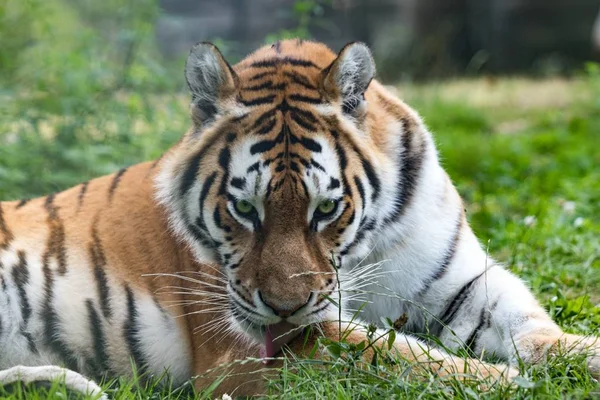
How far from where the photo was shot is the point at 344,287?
3.18m

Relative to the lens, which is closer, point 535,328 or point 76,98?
point 535,328

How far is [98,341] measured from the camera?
3631mm

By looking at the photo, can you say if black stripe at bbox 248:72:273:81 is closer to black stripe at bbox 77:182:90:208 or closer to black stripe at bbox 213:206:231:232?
black stripe at bbox 213:206:231:232

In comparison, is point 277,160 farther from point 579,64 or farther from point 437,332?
point 579,64

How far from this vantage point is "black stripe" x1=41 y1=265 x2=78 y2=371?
3.61 metres

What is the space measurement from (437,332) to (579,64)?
33.6 feet

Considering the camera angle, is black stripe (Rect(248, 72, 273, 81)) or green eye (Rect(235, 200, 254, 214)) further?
black stripe (Rect(248, 72, 273, 81))

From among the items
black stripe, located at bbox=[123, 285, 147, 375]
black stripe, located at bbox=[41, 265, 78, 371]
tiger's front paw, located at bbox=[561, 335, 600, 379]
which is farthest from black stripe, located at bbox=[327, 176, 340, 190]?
black stripe, located at bbox=[41, 265, 78, 371]

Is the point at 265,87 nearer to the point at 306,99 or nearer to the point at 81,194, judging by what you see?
the point at 306,99

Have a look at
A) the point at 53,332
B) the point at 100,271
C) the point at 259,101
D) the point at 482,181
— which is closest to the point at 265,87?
the point at 259,101

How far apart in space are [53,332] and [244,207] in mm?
1198

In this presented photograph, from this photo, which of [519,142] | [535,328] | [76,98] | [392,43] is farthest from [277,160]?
[392,43]

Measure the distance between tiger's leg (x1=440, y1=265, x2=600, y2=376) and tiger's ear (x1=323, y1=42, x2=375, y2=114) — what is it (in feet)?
2.93

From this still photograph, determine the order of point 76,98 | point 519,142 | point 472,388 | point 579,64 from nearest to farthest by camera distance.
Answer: point 472,388, point 76,98, point 519,142, point 579,64
